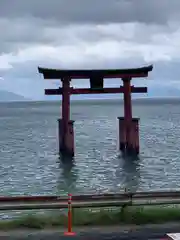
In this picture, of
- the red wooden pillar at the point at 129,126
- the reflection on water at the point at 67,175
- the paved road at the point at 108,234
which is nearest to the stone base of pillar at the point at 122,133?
the red wooden pillar at the point at 129,126

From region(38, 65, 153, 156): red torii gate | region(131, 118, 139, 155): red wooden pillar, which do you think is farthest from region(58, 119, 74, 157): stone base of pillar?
region(131, 118, 139, 155): red wooden pillar

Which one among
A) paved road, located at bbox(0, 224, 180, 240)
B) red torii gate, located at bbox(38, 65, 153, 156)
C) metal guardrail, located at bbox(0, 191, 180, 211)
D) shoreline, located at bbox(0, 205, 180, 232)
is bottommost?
paved road, located at bbox(0, 224, 180, 240)

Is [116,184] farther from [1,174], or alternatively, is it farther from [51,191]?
[1,174]

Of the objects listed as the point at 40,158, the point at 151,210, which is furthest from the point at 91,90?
the point at 151,210

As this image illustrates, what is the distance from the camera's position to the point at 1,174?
3528cm

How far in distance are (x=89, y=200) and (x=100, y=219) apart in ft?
2.00

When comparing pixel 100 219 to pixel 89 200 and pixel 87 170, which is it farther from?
pixel 87 170

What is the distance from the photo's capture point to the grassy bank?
11812mm

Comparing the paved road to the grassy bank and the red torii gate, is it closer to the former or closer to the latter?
the grassy bank

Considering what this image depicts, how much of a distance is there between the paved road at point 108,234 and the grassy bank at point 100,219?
37 cm

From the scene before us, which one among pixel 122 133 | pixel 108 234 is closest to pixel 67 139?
pixel 122 133

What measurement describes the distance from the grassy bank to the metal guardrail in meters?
0.39

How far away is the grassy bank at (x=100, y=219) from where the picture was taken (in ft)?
38.8

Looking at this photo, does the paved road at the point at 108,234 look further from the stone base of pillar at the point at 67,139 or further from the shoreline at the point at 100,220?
the stone base of pillar at the point at 67,139
